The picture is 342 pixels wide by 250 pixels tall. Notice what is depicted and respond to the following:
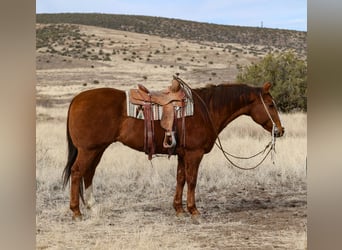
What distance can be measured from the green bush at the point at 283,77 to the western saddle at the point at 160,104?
41 cm

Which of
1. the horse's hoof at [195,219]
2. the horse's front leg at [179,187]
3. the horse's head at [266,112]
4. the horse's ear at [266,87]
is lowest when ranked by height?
the horse's hoof at [195,219]

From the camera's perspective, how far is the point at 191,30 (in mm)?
2773

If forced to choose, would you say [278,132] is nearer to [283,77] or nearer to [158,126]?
[283,77]

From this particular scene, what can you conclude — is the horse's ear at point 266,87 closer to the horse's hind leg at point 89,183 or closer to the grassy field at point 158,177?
the grassy field at point 158,177

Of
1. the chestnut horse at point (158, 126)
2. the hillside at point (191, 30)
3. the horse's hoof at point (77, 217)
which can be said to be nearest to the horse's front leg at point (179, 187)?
the chestnut horse at point (158, 126)

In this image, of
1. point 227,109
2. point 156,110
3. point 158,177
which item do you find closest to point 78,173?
point 158,177

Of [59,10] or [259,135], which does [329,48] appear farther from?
[59,10]

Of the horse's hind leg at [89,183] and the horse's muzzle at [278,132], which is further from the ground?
the horse's muzzle at [278,132]

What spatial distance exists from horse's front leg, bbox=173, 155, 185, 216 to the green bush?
0.60 metres

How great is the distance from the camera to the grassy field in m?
2.64

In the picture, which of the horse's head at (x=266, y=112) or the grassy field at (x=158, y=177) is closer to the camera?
the grassy field at (x=158, y=177)

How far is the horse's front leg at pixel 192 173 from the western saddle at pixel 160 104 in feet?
0.39

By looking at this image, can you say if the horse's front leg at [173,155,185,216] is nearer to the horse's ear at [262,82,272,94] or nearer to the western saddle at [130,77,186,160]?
the western saddle at [130,77,186,160]

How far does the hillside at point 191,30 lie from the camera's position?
2.68 m
